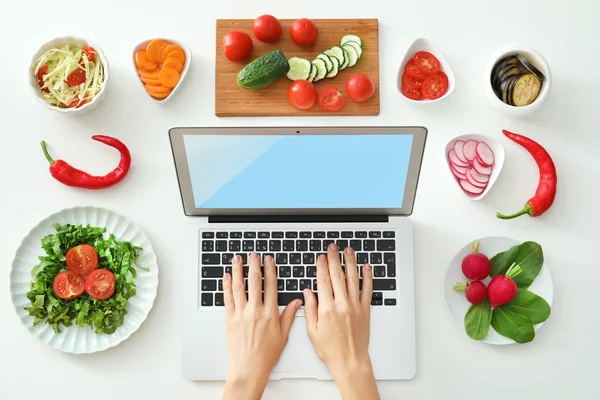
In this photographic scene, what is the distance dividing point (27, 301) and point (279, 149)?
57cm

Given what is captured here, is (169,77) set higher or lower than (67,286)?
higher

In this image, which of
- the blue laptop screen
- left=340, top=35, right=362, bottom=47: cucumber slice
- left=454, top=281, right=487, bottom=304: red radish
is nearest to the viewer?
the blue laptop screen

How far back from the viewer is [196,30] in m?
1.40

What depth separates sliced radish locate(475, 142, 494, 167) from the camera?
131 centimetres

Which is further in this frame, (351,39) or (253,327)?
(351,39)

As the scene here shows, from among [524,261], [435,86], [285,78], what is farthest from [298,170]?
[524,261]

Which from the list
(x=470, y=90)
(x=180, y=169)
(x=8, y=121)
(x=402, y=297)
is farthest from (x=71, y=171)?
(x=470, y=90)

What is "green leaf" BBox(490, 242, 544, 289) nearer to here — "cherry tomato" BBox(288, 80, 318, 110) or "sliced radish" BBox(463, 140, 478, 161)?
"sliced radish" BBox(463, 140, 478, 161)

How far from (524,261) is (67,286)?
2.80 feet

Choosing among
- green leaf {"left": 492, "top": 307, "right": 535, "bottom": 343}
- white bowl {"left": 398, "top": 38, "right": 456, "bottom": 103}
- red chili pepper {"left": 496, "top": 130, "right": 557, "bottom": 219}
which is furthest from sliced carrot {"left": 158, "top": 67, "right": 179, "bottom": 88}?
green leaf {"left": 492, "top": 307, "right": 535, "bottom": 343}

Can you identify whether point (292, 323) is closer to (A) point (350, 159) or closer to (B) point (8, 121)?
(A) point (350, 159)

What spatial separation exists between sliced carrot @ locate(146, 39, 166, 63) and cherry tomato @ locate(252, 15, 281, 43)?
0.19m

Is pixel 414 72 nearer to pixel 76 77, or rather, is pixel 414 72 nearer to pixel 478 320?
pixel 478 320

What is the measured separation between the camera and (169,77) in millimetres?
1336
